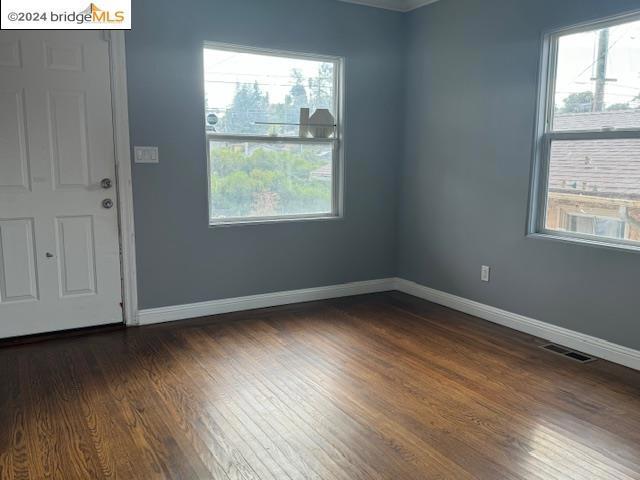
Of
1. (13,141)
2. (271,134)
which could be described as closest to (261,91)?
(271,134)

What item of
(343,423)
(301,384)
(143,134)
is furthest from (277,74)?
(343,423)

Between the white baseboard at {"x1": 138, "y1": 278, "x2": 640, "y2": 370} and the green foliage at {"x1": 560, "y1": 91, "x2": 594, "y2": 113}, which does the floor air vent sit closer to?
the white baseboard at {"x1": 138, "y1": 278, "x2": 640, "y2": 370}

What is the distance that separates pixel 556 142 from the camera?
11.3 feet

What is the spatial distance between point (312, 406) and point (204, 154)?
2.05 m

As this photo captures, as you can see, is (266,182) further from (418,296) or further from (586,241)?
(586,241)

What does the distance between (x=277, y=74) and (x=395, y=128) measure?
3.86ft

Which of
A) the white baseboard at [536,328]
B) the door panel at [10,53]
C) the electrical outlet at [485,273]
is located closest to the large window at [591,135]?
the electrical outlet at [485,273]

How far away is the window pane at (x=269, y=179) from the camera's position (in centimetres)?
399

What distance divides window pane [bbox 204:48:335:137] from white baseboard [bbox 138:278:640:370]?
130cm

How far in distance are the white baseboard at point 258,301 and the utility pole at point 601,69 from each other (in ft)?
7.42

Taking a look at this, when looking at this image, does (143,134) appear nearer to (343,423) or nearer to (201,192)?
(201,192)

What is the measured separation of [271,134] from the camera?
4137 millimetres

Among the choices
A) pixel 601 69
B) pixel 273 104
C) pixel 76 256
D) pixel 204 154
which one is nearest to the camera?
pixel 601 69

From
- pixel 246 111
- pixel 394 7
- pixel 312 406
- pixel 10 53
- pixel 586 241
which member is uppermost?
pixel 394 7
